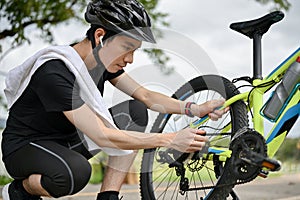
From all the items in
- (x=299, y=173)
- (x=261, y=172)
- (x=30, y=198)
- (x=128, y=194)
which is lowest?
(x=299, y=173)

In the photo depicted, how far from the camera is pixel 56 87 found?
6.18 ft

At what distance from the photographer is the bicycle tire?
198 cm

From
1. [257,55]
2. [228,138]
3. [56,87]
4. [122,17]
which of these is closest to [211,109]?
[228,138]

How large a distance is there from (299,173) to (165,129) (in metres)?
4.91

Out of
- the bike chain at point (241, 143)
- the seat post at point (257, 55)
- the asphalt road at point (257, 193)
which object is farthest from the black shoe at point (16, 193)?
the asphalt road at point (257, 193)

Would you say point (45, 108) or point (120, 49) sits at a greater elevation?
point (120, 49)

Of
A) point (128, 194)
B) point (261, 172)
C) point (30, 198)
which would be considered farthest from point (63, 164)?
point (128, 194)

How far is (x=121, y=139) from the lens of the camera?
189cm

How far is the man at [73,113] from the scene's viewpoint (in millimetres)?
1892

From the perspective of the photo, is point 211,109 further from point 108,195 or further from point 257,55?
point 108,195

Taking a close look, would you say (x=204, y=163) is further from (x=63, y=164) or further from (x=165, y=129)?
(x=63, y=164)

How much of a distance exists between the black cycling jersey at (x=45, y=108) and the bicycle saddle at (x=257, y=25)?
24.2 inches

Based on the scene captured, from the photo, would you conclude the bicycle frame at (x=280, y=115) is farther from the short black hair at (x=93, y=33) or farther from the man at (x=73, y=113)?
the short black hair at (x=93, y=33)

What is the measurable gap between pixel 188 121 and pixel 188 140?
52 centimetres
